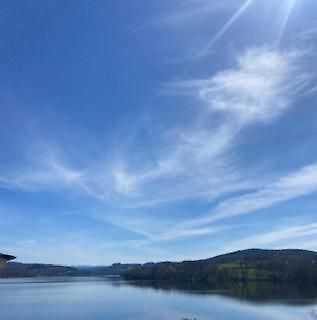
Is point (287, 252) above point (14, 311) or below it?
above

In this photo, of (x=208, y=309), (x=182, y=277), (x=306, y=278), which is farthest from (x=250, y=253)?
(x=208, y=309)

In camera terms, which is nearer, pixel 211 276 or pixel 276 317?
pixel 276 317

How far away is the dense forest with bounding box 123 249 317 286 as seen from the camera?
102 metres

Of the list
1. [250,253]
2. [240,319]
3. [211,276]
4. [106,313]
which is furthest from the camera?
[250,253]

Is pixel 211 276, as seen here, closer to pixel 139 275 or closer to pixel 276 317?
pixel 139 275

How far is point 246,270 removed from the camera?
407ft

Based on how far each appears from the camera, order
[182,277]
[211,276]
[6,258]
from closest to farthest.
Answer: [6,258]
[211,276]
[182,277]

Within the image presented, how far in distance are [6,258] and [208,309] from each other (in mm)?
47249

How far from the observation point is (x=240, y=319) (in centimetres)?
4488

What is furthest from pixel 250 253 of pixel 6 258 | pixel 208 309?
pixel 6 258

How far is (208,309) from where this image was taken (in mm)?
52531

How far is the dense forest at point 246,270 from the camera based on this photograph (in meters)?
102

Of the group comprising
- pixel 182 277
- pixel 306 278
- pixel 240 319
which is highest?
pixel 182 277

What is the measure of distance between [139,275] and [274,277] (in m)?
67.3
